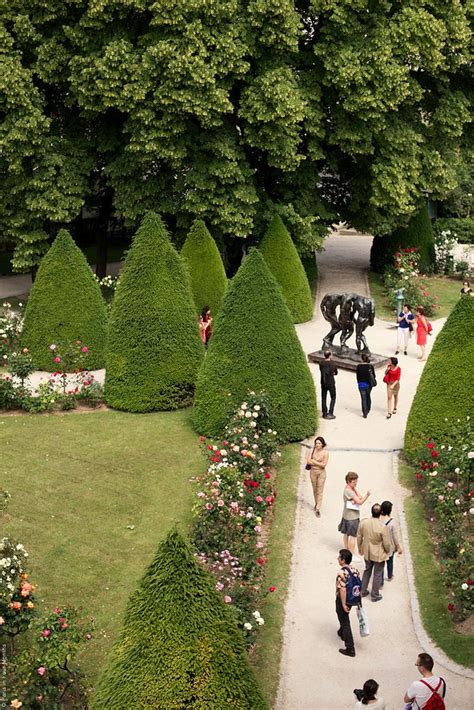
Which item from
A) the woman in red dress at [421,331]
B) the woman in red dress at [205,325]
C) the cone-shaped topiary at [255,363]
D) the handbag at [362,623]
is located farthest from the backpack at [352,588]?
the woman in red dress at [421,331]

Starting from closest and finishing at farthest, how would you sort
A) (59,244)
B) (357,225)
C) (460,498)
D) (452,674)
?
(452,674)
(460,498)
(59,244)
(357,225)

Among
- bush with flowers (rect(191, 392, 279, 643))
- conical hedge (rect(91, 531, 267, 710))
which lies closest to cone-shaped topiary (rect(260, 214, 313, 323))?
bush with flowers (rect(191, 392, 279, 643))

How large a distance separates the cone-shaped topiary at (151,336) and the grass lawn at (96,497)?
50cm

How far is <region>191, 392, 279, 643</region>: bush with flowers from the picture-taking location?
13.4 metres

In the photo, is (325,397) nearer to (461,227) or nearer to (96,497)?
(96,497)

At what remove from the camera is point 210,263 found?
28234 millimetres

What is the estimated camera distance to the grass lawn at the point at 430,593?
13117 mm

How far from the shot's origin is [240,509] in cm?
1567

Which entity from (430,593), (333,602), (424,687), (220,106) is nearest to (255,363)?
(333,602)

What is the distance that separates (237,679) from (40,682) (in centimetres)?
314

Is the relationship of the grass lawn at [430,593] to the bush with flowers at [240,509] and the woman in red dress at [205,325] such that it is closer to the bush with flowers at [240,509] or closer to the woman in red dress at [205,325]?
the bush with flowers at [240,509]

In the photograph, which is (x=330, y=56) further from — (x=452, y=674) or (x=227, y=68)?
(x=452, y=674)

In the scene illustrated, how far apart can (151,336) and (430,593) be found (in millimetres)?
9413

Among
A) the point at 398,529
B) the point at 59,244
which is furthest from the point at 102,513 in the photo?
the point at 59,244
